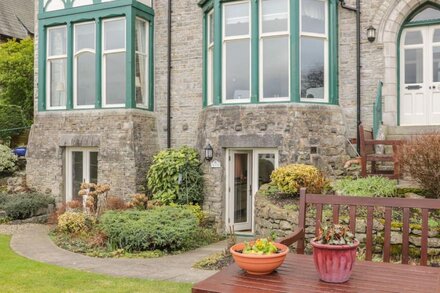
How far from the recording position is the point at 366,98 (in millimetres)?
11336

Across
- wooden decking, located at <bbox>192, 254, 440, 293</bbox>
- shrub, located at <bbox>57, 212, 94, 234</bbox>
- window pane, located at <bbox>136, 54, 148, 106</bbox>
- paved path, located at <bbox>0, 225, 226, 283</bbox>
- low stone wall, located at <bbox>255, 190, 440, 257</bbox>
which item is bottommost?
paved path, located at <bbox>0, 225, 226, 283</bbox>

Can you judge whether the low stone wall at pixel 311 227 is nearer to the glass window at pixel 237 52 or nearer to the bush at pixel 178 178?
the bush at pixel 178 178

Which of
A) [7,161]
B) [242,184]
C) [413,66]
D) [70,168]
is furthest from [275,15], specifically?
[7,161]

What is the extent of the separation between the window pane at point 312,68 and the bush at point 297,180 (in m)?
2.50

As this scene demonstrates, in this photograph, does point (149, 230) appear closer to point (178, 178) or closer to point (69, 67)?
point (178, 178)

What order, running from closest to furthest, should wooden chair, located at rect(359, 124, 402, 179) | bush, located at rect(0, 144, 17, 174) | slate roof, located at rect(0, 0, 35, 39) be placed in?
wooden chair, located at rect(359, 124, 402, 179), bush, located at rect(0, 144, 17, 174), slate roof, located at rect(0, 0, 35, 39)

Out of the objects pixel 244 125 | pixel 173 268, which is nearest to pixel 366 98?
pixel 244 125

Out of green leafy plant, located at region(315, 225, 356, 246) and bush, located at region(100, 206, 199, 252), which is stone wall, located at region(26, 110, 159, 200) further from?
green leafy plant, located at region(315, 225, 356, 246)

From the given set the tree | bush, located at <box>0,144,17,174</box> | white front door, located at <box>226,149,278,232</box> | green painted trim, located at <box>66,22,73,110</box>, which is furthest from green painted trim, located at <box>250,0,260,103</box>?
the tree

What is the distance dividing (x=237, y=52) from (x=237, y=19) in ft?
2.71

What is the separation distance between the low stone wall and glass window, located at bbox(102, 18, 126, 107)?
Result: 5.53 metres

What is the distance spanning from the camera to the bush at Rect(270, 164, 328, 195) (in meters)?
9.01

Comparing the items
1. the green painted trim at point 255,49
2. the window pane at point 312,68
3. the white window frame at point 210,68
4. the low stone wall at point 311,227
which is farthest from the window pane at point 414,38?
the low stone wall at point 311,227

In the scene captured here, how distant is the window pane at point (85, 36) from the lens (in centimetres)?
1333
